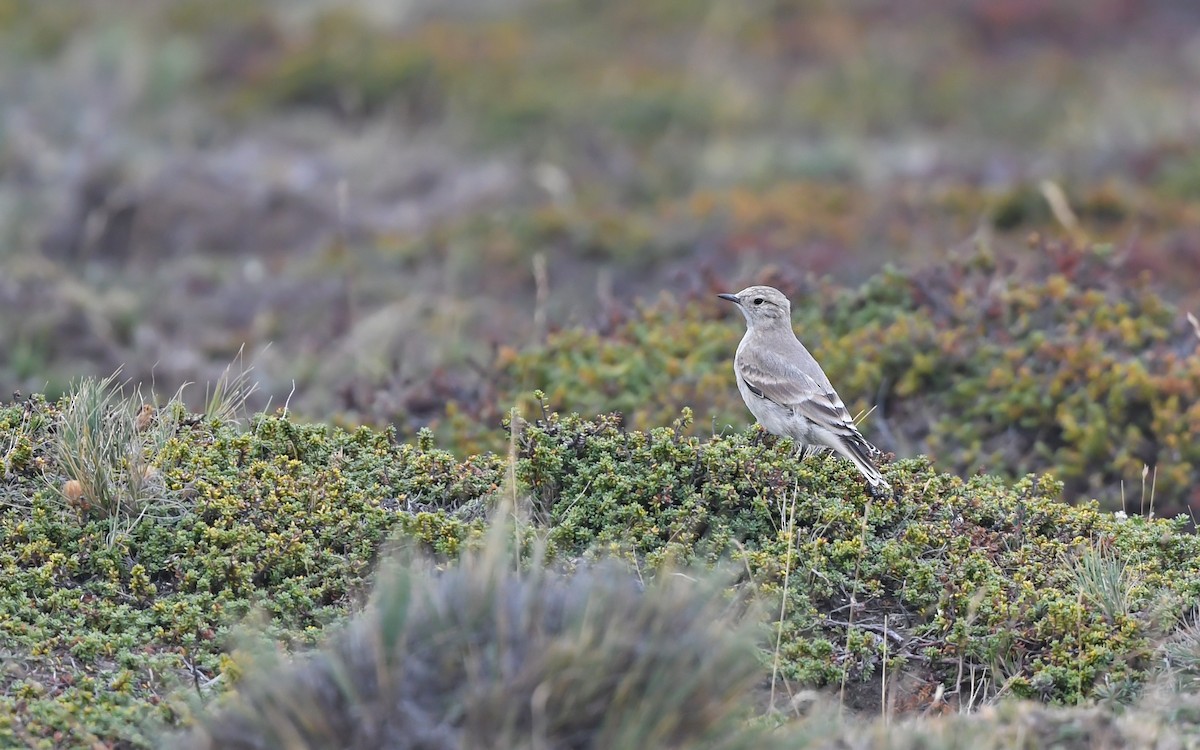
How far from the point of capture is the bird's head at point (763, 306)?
8.38 m

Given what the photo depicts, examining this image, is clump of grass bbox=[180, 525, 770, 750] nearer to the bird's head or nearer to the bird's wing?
the bird's wing

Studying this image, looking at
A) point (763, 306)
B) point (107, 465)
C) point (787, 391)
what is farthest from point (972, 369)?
point (107, 465)

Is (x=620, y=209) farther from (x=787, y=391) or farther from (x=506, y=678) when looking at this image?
(x=506, y=678)

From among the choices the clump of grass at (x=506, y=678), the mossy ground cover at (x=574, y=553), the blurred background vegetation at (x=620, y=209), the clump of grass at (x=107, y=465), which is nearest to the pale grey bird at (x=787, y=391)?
the mossy ground cover at (x=574, y=553)

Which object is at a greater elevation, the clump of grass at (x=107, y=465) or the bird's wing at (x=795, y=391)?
the bird's wing at (x=795, y=391)

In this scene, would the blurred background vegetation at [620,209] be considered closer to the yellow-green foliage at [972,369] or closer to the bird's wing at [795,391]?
the yellow-green foliage at [972,369]

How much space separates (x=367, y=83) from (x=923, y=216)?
9.22 m

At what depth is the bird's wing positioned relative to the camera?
7172mm

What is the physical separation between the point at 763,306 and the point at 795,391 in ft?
3.60

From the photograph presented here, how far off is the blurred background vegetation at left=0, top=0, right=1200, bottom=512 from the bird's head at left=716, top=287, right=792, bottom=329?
1.02m

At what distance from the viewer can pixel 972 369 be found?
9703mm

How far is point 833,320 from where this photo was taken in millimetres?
10500

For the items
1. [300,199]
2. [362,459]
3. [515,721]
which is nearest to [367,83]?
[300,199]

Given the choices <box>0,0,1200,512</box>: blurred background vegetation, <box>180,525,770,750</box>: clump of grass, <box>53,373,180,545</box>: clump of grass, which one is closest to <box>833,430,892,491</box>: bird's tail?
<box>0,0,1200,512</box>: blurred background vegetation
